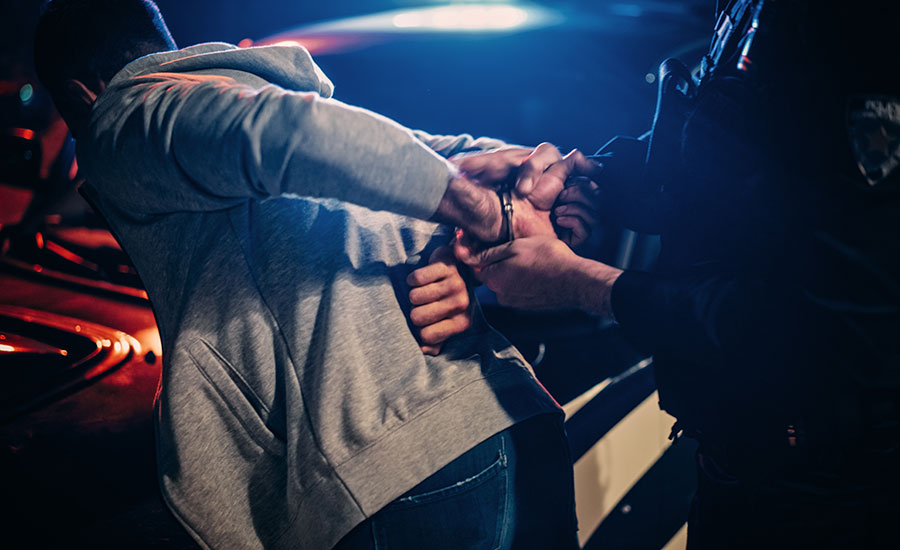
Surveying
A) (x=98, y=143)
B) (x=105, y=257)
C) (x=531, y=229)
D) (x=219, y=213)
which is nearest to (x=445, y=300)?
(x=531, y=229)

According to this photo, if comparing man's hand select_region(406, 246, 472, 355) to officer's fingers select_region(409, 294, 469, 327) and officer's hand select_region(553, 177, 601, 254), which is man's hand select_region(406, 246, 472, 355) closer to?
officer's fingers select_region(409, 294, 469, 327)

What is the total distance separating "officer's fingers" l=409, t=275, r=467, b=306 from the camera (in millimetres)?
901

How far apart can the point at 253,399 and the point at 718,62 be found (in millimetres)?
930

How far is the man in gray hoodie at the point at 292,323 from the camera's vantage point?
67cm

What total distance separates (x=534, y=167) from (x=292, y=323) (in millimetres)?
624

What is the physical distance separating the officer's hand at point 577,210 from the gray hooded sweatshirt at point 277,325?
457 millimetres

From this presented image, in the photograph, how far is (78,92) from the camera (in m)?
0.99

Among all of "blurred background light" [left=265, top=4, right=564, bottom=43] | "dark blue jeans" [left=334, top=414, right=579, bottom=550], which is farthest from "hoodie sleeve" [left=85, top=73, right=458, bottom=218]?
"blurred background light" [left=265, top=4, right=564, bottom=43]

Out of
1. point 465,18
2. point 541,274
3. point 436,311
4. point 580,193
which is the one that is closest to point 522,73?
point 465,18

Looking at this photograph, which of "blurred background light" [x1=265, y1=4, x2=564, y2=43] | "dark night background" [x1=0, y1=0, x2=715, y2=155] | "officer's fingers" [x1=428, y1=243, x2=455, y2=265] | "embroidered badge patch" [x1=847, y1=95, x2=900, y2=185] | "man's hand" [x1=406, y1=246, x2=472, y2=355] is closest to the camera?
"embroidered badge patch" [x1=847, y1=95, x2=900, y2=185]

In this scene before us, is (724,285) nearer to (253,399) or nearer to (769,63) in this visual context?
(769,63)

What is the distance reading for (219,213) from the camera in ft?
2.57

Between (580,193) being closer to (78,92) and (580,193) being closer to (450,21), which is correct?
(78,92)

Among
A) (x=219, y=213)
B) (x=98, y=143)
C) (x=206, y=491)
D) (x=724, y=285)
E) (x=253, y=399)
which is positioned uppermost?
(x=98, y=143)
